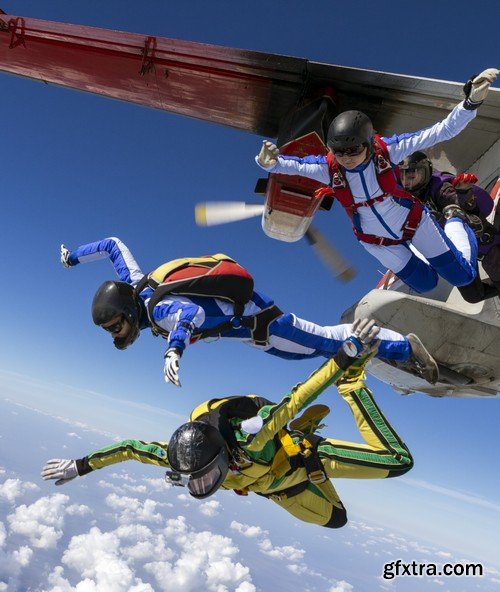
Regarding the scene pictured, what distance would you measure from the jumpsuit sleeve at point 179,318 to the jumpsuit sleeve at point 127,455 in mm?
1152

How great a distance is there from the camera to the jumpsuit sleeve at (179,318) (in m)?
3.08

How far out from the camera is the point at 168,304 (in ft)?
11.3

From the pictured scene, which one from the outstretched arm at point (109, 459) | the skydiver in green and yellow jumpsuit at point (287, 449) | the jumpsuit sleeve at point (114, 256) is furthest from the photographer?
the jumpsuit sleeve at point (114, 256)

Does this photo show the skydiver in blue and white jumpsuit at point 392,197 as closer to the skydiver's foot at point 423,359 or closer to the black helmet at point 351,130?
the black helmet at point 351,130

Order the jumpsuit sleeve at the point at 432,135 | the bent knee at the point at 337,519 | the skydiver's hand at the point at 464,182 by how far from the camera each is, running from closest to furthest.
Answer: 1. the jumpsuit sleeve at the point at 432,135
2. the bent knee at the point at 337,519
3. the skydiver's hand at the point at 464,182

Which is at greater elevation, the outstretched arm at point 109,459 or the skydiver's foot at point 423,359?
the skydiver's foot at point 423,359

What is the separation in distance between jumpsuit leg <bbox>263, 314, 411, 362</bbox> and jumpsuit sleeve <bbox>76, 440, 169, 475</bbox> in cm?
133

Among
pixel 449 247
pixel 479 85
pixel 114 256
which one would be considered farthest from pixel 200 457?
pixel 479 85

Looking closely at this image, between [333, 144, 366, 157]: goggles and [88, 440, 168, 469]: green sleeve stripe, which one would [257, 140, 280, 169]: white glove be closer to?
[333, 144, 366, 157]: goggles

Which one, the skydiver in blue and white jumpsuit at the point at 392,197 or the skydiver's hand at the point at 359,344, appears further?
the skydiver in blue and white jumpsuit at the point at 392,197

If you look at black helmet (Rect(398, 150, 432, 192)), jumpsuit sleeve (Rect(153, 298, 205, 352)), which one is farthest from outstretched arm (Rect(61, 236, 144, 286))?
black helmet (Rect(398, 150, 432, 192))

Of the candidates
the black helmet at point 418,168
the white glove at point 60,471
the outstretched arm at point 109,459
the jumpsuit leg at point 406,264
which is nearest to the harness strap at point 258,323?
the outstretched arm at point 109,459

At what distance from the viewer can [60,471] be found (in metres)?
4.04

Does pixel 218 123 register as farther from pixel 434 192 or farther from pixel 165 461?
pixel 165 461
